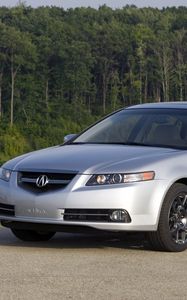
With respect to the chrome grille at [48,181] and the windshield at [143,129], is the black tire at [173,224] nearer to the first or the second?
the windshield at [143,129]

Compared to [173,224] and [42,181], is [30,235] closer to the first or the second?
[42,181]

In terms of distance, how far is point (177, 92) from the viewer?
117688mm

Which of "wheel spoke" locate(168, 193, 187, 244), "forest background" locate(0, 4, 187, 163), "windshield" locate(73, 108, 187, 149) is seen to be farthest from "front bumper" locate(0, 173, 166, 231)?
"forest background" locate(0, 4, 187, 163)

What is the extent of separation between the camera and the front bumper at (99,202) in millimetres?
7402

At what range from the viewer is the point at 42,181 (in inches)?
299

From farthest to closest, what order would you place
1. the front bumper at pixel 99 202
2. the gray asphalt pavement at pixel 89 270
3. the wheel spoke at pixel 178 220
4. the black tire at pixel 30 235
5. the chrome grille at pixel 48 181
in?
the black tire at pixel 30 235 → the wheel spoke at pixel 178 220 → the chrome grille at pixel 48 181 → the front bumper at pixel 99 202 → the gray asphalt pavement at pixel 89 270

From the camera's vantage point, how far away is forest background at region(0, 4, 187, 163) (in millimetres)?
113312

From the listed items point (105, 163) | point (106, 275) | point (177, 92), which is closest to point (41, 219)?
point (105, 163)

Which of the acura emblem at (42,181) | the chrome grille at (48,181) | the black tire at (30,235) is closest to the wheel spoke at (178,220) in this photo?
the chrome grille at (48,181)

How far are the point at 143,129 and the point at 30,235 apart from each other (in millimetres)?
1574

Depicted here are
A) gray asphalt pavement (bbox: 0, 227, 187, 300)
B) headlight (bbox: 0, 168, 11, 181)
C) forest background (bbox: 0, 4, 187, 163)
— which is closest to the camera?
gray asphalt pavement (bbox: 0, 227, 187, 300)

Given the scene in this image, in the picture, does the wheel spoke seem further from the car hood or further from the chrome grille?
the chrome grille

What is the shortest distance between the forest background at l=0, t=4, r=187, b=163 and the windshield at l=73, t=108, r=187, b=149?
92563 millimetres

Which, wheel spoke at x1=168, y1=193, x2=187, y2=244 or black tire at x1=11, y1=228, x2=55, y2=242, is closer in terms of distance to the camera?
wheel spoke at x1=168, y1=193, x2=187, y2=244
